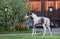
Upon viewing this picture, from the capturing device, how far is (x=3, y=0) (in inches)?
823

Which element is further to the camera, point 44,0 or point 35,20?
point 44,0

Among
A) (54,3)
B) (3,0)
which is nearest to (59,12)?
(54,3)

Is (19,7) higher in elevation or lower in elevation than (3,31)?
higher

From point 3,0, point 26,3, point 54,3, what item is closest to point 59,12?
point 54,3

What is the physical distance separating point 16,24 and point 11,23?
1.78ft

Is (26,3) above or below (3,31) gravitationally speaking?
above

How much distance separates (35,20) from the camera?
18.5 metres

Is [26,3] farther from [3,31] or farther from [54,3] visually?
[54,3]

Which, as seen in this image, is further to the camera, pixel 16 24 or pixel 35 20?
pixel 16 24

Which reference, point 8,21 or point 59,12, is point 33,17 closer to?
point 8,21

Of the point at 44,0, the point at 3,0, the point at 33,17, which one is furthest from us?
the point at 44,0

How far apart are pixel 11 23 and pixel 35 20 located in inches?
135

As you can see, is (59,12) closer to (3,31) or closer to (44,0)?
(44,0)

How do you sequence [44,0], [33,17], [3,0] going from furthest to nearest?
1. [44,0]
2. [3,0]
3. [33,17]
